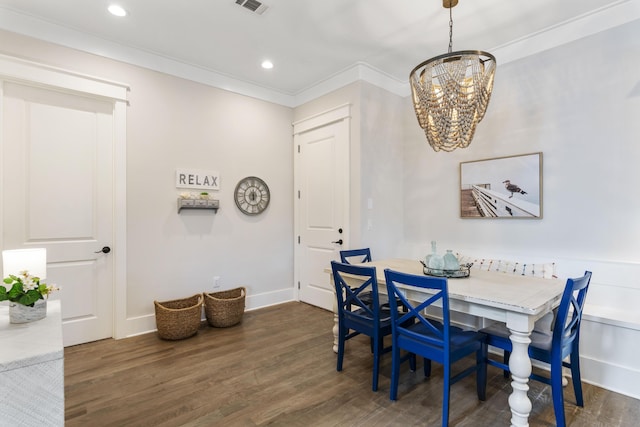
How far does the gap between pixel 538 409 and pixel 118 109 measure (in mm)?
4203

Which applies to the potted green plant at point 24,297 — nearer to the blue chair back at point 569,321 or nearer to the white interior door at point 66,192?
the white interior door at point 66,192

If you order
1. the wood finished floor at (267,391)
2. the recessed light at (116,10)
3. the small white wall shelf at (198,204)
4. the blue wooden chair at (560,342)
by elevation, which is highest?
the recessed light at (116,10)

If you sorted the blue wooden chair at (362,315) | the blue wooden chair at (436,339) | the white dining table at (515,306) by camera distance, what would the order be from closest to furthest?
the white dining table at (515,306), the blue wooden chair at (436,339), the blue wooden chair at (362,315)

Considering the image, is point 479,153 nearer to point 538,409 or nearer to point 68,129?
point 538,409

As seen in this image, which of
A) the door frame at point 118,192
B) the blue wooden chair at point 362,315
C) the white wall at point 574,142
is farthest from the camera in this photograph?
the door frame at point 118,192

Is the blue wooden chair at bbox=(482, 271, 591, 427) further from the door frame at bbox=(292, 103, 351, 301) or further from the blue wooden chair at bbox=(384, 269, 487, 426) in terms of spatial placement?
the door frame at bbox=(292, 103, 351, 301)

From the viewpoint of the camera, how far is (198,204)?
3.48 meters

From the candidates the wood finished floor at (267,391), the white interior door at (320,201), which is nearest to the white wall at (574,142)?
the wood finished floor at (267,391)

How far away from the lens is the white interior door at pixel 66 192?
105 inches

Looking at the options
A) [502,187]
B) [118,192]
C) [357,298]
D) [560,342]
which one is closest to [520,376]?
[560,342]

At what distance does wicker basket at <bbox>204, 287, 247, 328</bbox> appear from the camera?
3.36m

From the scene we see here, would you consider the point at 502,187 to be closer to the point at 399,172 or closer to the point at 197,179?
the point at 399,172

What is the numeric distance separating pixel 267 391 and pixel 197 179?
7.75 feet

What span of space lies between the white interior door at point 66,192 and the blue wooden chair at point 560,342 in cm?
342
